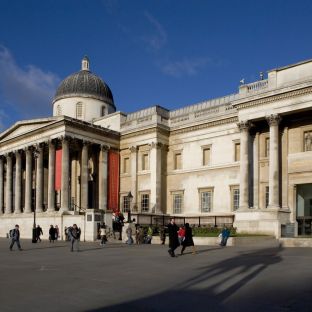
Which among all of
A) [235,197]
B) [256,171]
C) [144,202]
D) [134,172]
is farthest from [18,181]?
[256,171]

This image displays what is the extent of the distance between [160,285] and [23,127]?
38.2 m

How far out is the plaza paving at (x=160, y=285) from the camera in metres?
9.72

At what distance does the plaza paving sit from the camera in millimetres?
9719

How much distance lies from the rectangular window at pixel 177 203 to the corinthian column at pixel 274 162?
11.9 meters

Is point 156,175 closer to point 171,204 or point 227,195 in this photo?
point 171,204

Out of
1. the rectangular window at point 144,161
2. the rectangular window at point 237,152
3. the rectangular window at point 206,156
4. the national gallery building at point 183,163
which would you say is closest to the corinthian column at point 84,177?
the national gallery building at point 183,163

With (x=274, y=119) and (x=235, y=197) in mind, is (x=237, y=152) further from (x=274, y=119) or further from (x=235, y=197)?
(x=274, y=119)

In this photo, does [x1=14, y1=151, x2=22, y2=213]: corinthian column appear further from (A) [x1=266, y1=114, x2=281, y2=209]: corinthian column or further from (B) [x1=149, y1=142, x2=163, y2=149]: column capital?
(A) [x1=266, y1=114, x2=281, y2=209]: corinthian column

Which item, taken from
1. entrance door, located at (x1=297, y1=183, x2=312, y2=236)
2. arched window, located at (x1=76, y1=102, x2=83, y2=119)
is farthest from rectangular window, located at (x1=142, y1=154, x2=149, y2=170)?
entrance door, located at (x1=297, y1=183, x2=312, y2=236)

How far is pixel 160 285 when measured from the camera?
40.4 feet

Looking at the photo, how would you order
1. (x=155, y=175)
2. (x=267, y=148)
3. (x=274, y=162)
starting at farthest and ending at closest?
(x=155, y=175) → (x=267, y=148) → (x=274, y=162)

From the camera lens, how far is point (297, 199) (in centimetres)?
3434

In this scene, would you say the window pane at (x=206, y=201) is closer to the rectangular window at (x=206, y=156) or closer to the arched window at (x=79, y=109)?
the rectangular window at (x=206, y=156)

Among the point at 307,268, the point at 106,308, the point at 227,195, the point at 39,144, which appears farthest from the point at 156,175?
the point at 106,308
